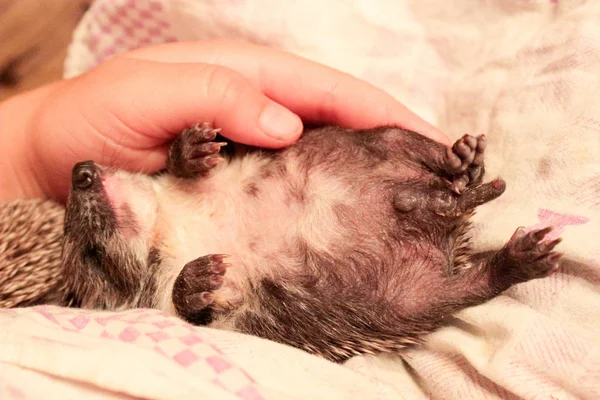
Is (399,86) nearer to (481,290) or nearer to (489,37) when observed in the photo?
(489,37)

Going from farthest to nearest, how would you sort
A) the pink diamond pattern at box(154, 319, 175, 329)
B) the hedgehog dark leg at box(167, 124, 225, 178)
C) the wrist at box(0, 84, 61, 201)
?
the wrist at box(0, 84, 61, 201) < the hedgehog dark leg at box(167, 124, 225, 178) < the pink diamond pattern at box(154, 319, 175, 329)

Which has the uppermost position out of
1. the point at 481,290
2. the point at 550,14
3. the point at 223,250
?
the point at 550,14

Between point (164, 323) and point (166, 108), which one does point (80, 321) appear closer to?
point (164, 323)

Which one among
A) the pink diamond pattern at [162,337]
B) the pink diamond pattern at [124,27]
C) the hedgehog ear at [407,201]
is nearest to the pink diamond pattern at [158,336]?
the pink diamond pattern at [162,337]

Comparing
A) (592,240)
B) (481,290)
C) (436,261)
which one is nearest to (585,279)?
(592,240)

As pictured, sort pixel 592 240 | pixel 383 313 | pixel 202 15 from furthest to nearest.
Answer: pixel 202 15
pixel 383 313
pixel 592 240

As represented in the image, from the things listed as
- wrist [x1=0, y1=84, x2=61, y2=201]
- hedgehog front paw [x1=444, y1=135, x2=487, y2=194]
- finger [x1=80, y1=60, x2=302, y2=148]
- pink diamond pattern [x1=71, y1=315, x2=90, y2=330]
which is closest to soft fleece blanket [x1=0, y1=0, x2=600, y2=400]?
pink diamond pattern [x1=71, y1=315, x2=90, y2=330]

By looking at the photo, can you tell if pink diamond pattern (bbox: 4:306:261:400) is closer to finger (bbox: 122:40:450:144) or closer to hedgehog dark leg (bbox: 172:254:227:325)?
hedgehog dark leg (bbox: 172:254:227:325)

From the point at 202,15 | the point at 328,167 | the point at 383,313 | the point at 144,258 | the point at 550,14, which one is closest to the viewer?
the point at 383,313
